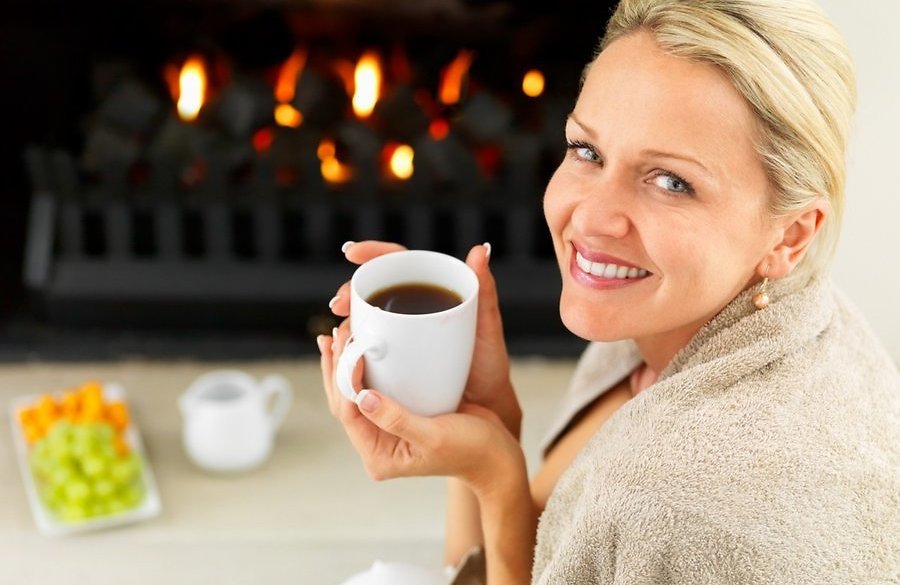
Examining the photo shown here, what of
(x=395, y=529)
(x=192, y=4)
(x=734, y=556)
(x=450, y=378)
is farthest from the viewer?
(x=192, y=4)

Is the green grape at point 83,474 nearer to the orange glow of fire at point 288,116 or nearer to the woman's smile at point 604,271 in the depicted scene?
the orange glow of fire at point 288,116

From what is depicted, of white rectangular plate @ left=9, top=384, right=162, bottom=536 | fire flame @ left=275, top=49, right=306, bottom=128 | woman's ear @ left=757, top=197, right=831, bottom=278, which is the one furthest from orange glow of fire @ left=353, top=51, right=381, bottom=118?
woman's ear @ left=757, top=197, right=831, bottom=278

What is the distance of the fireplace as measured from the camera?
1.97 meters

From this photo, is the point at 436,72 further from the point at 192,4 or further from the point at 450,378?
the point at 450,378

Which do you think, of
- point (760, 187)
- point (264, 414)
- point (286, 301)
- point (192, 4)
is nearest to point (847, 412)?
point (760, 187)

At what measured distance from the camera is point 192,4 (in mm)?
1967

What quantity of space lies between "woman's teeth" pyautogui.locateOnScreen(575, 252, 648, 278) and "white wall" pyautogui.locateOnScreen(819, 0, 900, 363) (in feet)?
2.60

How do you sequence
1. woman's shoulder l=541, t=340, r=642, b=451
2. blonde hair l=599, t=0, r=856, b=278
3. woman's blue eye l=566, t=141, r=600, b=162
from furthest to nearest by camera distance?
1. woman's shoulder l=541, t=340, r=642, b=451
2. woman's blue eye l=566, t=141, r=600, b=162
3. blonde hair l=599, t=0, r=856, b=278

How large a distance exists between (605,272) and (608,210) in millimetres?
66

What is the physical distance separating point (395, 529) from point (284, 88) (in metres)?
0.90

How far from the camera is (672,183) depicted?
906 millimetres

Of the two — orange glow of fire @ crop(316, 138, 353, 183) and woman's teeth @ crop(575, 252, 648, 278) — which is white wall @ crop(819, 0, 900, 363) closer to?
woman's teeth @ crop(575, 252, 648, 278)

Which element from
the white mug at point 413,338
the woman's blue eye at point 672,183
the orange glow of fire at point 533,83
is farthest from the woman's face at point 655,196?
the orange glow of fire at point 533,83

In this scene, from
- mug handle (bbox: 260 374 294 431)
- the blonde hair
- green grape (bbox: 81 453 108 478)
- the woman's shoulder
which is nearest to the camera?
the blonde hair
